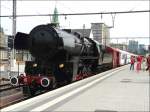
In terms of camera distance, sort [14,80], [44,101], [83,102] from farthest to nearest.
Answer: [14,80] → [83,102] → [44,101]

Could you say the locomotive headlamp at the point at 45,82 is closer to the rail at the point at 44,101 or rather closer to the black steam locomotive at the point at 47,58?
the black steam locomotive at the point at 47,58

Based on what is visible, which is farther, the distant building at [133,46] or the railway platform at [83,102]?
the distant building at [133,46]

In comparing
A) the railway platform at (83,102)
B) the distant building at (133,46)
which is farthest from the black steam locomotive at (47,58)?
the distant building at (133,46)

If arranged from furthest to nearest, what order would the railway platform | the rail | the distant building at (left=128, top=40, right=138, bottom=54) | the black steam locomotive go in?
the distant building at (left=128, top=40, right=138, bottom=54) → the black steam locomotive → the railway platform → the rail

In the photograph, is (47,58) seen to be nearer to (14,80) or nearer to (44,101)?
(14,80)

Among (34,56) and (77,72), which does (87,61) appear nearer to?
(77,72)

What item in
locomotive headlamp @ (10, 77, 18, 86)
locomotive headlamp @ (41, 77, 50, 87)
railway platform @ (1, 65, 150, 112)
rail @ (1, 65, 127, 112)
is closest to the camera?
rail @ (1, 65, 127, 112)

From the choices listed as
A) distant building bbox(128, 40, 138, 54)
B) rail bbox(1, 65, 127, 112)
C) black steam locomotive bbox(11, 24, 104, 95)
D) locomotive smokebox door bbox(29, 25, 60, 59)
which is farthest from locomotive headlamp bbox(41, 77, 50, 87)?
distant building bbox(128, 40, 138, 54)

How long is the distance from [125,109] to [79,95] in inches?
119

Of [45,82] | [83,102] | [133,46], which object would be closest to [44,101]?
[83,102]

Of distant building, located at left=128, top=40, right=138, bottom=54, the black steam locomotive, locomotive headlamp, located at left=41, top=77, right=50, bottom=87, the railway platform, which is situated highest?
distant building, located at left=128, top=40, right=138, bottom=54

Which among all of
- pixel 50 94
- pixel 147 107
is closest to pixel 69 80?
pixel 50 94

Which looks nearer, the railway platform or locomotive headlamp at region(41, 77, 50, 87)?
the railway platform

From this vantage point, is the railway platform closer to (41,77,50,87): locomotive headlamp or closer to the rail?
the rail
